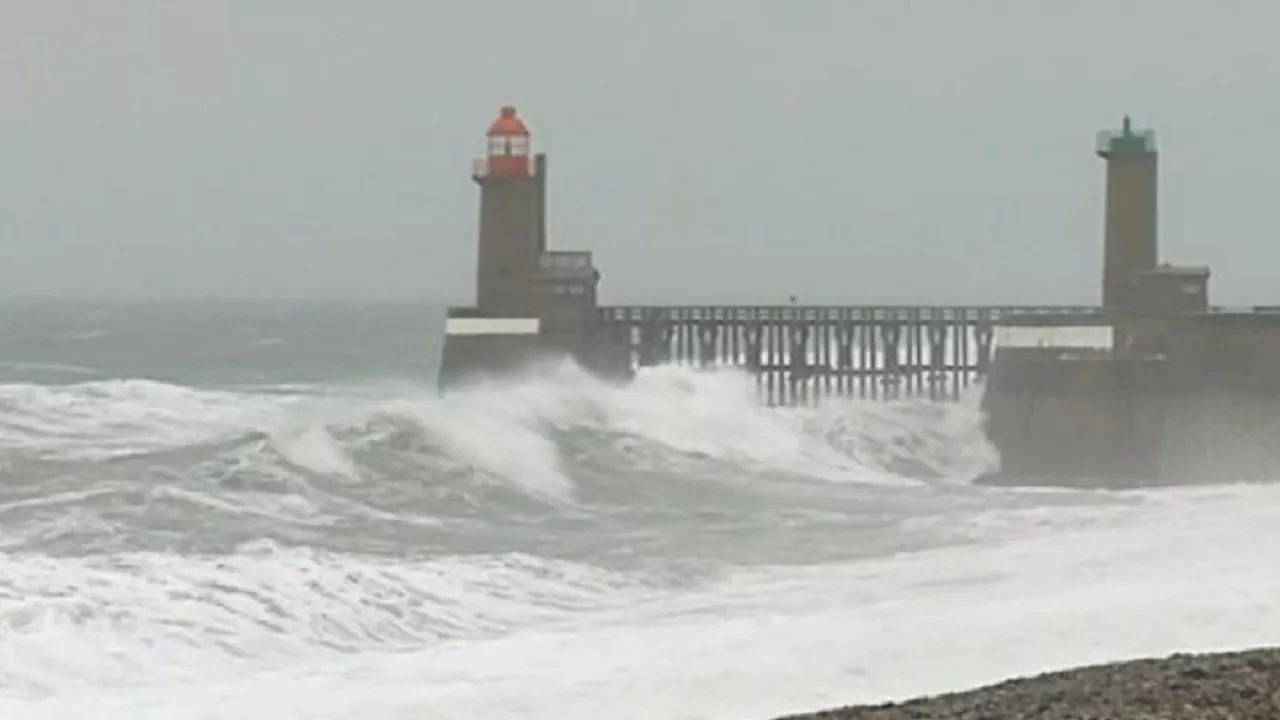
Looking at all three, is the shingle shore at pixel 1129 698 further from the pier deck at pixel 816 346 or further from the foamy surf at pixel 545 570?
the pier deck at pixel 816 346

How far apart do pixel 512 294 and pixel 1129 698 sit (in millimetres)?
22929

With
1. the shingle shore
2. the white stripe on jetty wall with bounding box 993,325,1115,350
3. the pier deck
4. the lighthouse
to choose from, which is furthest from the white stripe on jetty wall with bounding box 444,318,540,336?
the shingle shore

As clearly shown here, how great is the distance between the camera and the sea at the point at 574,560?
11.8 m

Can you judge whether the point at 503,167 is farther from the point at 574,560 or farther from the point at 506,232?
the point at 574,560

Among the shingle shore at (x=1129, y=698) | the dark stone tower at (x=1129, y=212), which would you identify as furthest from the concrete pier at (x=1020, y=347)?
the shingle shore at (x=1129, y=698)

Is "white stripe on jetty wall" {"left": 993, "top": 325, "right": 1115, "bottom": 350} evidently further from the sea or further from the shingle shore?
the shingle shore

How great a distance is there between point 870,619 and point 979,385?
1985 cm

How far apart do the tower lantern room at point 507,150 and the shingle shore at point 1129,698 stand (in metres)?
22.2

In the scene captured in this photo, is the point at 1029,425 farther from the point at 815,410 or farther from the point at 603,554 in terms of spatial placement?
the point at 603,554

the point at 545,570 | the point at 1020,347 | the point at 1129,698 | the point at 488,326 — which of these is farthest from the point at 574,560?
the point at 488,326

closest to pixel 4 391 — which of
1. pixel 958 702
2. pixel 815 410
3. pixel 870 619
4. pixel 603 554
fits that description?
pixel 815 410

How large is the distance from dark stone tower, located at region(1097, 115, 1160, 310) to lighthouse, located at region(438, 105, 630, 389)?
7.05 meters

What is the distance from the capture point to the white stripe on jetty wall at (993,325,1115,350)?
91.2ft

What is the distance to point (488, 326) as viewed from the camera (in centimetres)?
3072
